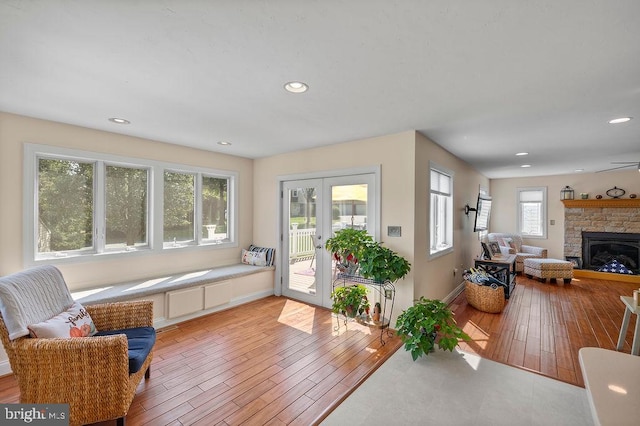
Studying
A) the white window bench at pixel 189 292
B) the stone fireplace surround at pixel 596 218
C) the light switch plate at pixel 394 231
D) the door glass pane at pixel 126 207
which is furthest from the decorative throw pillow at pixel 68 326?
the stone fireplace surround at pixel 596 218

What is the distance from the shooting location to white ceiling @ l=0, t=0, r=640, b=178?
1.37m

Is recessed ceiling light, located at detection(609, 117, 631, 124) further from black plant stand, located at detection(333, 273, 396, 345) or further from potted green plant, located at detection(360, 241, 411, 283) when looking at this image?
black plant stand, located at detection(333, 273, 396, 345)

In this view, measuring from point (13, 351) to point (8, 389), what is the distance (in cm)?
100

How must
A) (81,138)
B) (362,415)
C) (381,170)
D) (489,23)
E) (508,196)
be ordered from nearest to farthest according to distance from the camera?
1. (489,23)
2. (362,415)
3. (81,138)
4. (381,170)
5. (508,196)

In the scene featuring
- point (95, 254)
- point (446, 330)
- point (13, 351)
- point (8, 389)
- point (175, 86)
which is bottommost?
point (8, 389)

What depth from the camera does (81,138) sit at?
10.6 ft

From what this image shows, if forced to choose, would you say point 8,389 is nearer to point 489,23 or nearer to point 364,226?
point 364,226

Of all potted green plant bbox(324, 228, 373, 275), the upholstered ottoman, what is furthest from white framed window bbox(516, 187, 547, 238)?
potted green plant bbox(324, 228, 373, 275)

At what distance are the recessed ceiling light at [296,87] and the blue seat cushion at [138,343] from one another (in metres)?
2.25

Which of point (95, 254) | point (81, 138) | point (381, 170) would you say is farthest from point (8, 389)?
point (381, 170)

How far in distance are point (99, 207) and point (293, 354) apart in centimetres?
292

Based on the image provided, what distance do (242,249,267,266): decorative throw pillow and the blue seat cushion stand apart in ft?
7.65

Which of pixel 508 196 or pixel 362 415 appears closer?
pixel 362 415

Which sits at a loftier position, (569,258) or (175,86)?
(175,86)
